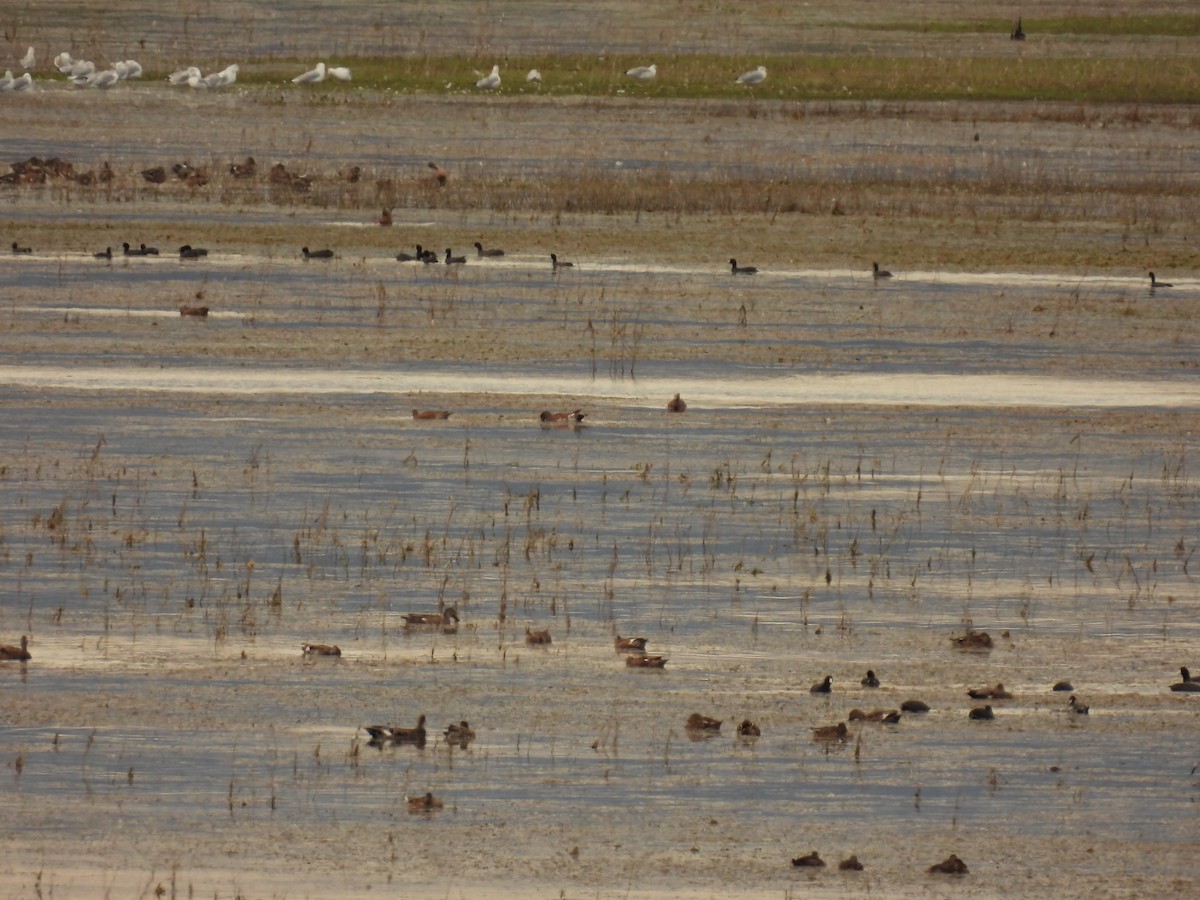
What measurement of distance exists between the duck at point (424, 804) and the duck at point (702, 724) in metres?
2.18

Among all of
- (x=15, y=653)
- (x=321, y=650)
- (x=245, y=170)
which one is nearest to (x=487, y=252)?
(x=245, y=170)

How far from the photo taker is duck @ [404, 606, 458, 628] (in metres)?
17.2

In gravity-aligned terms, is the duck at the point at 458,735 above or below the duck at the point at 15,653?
below

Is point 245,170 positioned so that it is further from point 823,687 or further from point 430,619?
point 823,687

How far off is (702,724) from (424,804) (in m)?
2.36

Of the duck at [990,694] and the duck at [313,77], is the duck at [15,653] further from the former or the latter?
the duck at [313,77]

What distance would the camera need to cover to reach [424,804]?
13.6m

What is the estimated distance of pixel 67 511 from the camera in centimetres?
2014

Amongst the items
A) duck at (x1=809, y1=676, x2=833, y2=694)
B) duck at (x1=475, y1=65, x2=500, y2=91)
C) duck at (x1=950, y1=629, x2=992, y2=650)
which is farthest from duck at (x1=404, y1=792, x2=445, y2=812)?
duck at (x1=475, y1=65, x2=500, y2=91)

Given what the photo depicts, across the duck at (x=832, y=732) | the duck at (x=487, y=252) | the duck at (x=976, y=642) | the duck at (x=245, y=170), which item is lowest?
the duck at (x=832, y=732)

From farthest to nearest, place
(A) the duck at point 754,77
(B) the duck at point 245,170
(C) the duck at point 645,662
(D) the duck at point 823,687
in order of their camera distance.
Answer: (A) the duck at point 754,77 < (B) the duck at point 245,170 < (C) the duck at point 645,662 < (D) the duck at point 823,687

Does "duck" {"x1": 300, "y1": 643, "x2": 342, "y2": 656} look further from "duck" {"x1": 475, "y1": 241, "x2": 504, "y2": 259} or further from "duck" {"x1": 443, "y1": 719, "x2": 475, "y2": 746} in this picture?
"duck" {"x1": 475, "y1": 241, "x2": 504, "y2": 259}

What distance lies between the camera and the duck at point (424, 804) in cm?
1355

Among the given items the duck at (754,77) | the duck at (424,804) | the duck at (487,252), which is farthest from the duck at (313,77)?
the duck at (424,804)
